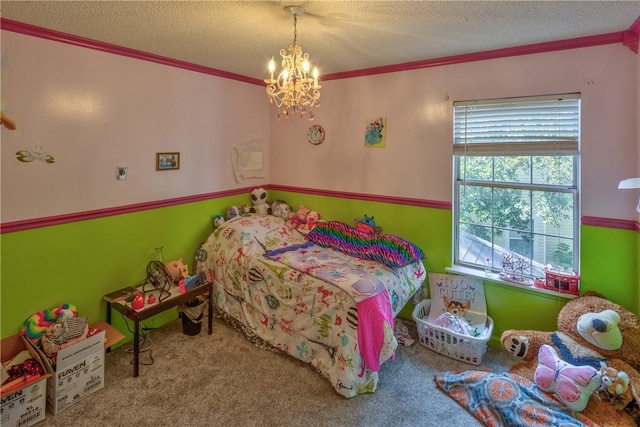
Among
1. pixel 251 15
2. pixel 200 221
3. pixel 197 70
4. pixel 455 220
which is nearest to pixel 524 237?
pixel 455 220

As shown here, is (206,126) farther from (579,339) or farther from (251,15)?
(579,339)

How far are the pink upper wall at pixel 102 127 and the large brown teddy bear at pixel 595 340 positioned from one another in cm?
292

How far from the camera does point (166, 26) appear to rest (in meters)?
2.07

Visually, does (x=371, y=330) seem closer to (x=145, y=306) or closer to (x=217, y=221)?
(x=145, y=306)

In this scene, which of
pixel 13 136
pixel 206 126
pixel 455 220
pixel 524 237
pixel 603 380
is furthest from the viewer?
pixel 206 126

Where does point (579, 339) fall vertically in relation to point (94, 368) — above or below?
above

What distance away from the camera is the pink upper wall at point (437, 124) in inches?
84.5

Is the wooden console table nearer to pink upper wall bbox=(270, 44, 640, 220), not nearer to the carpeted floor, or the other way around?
the carpeted floor

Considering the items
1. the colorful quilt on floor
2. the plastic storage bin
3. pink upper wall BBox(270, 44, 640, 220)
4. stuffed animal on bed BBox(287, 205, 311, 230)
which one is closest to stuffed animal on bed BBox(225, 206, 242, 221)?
stuffed animal on bed BBox(287, 205, 311, 230)

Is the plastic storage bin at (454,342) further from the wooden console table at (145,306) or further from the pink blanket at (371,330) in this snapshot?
the wooden console table at (145,306)

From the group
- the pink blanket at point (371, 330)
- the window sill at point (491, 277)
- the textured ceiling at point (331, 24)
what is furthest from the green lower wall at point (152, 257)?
the textured ceiling at point (331, 24)

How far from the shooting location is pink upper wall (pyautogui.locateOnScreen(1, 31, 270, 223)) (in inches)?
80.8

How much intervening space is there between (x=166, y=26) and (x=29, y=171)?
1.24 metres

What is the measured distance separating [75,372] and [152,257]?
100cm
